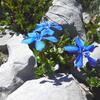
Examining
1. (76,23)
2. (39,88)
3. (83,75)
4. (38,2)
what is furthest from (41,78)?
(38,2)

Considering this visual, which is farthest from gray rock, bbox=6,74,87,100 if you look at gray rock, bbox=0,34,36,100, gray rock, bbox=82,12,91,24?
gray rock, bbox=82,12,91,24

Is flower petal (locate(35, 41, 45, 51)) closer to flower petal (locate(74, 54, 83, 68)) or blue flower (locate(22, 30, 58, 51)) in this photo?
blue flower (locate(22, 30, 58, 51))

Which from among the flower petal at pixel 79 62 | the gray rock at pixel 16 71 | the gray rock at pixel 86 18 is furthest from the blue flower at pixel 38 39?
the gray rock at pixel 86 18

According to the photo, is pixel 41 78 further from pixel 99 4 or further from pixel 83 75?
pixel 99 4

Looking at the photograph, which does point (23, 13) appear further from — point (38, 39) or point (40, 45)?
point (40, 45)

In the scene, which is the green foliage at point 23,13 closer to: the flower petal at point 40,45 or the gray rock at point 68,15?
the gray rock at point 68,15
